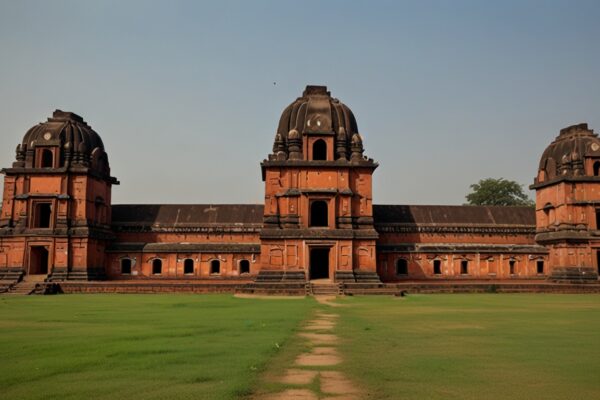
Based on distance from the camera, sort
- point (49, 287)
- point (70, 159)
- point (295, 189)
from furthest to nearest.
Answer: point (70, 159)
point (295, 189)
point (49, 287)

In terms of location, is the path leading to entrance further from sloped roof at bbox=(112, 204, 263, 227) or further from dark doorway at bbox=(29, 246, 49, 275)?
sloped roof at bbox=(112, 204, 263, 227)

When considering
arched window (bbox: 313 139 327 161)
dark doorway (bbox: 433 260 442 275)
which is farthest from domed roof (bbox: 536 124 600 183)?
arched window (bbox: 313 139 327 161)

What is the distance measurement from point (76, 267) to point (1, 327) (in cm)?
2275

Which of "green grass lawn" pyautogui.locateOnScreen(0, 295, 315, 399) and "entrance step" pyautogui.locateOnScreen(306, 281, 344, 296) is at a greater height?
"entrance step" pyautogui.locateOnScreen(306, 281, 344, 296)

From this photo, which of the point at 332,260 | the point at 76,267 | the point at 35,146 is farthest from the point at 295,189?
the point at 35,146

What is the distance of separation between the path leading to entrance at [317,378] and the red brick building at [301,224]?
2185 cm

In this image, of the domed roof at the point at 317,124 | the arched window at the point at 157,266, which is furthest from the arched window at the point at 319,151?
the arched window at the point at 157,266

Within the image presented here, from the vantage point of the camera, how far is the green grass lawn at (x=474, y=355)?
7523 mm

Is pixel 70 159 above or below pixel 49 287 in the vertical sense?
above

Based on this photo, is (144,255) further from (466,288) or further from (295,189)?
(466,288)

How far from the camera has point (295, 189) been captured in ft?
112

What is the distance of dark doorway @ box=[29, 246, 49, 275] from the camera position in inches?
1417

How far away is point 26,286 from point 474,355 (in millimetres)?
29694

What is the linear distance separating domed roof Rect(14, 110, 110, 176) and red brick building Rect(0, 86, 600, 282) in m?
0.09
